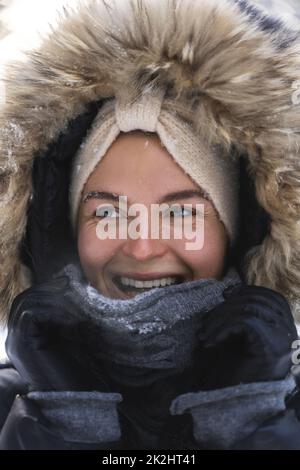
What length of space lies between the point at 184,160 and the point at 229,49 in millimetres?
246

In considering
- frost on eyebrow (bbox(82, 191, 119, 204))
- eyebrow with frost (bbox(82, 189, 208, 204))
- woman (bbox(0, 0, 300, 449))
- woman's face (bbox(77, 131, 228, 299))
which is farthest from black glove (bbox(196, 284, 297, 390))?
frost on eyebrow (bbox(82, 191, 119, 204))

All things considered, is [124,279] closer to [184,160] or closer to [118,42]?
[184,160]

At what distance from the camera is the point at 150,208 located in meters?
1.37

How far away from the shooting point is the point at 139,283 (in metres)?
1.41

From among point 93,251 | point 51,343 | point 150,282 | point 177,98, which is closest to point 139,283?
point 150,282

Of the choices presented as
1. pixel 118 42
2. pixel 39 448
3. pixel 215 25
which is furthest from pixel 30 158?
pixel 39 448

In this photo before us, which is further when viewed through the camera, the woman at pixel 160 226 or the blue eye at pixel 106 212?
the blue eye at pixel 106 212

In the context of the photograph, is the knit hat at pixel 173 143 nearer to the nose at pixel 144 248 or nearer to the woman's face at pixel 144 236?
the woman's face at pixel 144 236

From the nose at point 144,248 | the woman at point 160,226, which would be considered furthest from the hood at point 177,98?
the nose at point 144,248

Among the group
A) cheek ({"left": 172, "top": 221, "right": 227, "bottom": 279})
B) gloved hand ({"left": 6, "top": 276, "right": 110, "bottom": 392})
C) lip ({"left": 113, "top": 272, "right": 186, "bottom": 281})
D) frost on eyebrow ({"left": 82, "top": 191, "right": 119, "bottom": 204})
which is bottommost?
gloved hand ({"left": 6, "top": 276, "right": 110, "bottom": 392})

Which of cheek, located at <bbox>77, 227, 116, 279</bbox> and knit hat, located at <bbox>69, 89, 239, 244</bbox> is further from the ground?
knit hat, located at <bbox>69, 89, 239, 244</bbox>

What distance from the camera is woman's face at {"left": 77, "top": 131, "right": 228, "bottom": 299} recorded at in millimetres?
1362

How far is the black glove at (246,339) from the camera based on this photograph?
1235 mm

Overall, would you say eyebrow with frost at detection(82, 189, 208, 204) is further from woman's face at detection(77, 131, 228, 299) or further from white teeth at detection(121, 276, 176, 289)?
white teeth at detection(121, 276, 176, 289)
